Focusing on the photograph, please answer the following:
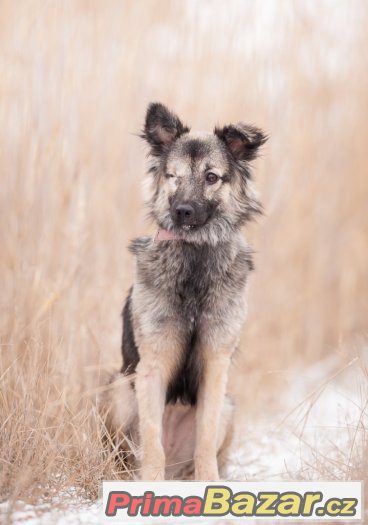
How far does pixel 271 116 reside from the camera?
248 inches

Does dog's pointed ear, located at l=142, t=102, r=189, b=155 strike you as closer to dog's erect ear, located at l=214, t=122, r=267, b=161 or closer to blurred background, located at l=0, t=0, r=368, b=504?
dog's erect ear, located at l=214, t=122, r=267, b=161

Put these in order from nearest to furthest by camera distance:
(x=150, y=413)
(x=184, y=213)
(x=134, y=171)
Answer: (x=184, y=213) → (x=150, y=413) → (x=134, y=171)

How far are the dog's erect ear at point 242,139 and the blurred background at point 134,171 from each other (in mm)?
807

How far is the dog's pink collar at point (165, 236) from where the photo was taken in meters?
3.86

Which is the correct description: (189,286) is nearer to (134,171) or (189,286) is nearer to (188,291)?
(188,291)

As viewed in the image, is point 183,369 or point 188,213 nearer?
point 188,213

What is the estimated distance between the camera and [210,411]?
375 centimetres

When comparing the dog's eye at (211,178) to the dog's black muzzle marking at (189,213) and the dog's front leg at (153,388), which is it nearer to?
the dog's black muzzle marking at (189,213)

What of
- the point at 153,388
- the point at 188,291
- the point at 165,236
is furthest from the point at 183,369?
the point at 165,236

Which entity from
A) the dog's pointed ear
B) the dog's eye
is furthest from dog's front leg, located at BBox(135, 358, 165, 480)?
the dog's pointed ear

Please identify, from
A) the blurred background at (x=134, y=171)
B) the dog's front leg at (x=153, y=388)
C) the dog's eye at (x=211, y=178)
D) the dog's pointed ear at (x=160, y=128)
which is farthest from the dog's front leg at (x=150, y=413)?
the dog's pointed ear at (x=160, y=128)

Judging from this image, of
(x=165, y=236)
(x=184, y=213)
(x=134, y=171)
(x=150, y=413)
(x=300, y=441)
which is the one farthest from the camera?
(x=134, y=171)

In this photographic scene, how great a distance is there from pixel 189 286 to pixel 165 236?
1.02 feet

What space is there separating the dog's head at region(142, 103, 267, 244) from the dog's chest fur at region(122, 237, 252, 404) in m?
0.10
